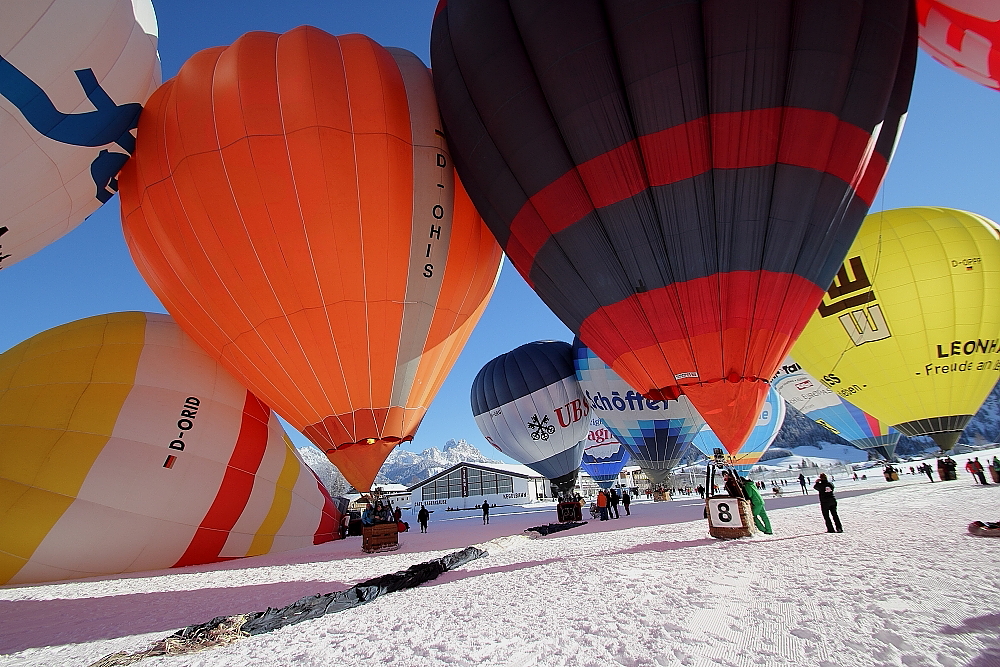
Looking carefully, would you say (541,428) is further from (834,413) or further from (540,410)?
(834,413)

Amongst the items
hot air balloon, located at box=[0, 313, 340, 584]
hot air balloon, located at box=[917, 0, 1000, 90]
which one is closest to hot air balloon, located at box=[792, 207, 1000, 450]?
hot air balloon, located at box=[917, 0, 1000, 90]

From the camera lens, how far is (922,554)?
4.06 metres

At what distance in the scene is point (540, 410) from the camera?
17672 millimetres

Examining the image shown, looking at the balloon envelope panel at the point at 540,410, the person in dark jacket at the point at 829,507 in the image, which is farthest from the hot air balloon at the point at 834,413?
the person in dark jacket at the point at 829,507

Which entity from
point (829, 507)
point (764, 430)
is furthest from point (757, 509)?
point (764, 430)

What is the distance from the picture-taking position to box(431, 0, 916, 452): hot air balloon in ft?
18.0

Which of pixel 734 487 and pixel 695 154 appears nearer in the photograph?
pixel 695 154

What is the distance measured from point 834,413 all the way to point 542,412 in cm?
1173

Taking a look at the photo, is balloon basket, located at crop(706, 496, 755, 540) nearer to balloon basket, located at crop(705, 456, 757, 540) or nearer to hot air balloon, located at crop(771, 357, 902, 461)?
balloon basket, located at crop(705, 456, 757, 540)

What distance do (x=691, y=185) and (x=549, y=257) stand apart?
196 cm

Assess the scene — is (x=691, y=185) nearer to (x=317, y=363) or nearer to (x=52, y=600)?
(x=317, y=363)

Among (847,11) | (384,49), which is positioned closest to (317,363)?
(384,49)

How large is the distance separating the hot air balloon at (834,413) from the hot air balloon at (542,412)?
8846 millimetres

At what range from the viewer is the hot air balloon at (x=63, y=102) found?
470 cm
